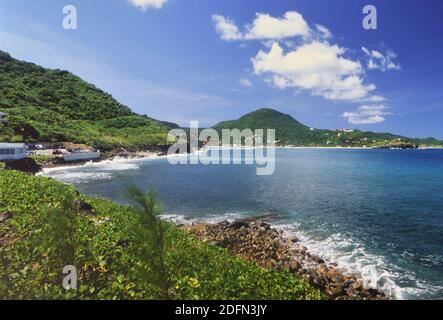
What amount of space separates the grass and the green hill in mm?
80106

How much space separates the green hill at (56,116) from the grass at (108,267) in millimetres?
80106

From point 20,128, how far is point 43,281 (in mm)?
100658

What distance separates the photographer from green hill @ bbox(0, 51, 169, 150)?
102569mm

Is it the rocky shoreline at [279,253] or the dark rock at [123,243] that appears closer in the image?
the dark rock at [123,243]

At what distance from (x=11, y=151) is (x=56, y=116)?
7993 cm

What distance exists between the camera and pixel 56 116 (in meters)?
130

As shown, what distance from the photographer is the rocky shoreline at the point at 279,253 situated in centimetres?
1950

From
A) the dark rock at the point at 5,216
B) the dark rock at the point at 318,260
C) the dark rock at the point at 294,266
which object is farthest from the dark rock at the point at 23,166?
the dark rock at the point at 318,260

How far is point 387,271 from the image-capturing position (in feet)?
74.1

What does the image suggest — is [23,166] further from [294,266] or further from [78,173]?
[294,266]

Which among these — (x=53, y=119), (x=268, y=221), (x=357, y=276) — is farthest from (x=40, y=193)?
(x=53, y=119)

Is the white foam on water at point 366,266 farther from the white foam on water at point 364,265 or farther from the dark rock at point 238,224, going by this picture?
the dark rock at point 238,224

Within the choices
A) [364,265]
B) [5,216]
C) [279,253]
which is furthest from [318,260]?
[5,216]
